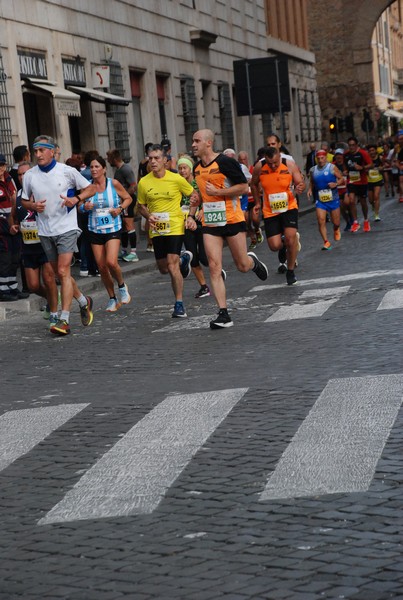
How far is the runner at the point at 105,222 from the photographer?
14914mm

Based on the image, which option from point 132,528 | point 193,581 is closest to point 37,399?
point 132,528

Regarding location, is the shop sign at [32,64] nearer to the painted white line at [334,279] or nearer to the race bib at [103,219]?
the painted white line at [334,279]

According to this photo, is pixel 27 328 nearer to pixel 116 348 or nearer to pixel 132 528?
pixel 116 348

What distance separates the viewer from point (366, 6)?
8106 cm

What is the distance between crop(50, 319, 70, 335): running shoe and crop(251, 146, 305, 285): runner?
425cm

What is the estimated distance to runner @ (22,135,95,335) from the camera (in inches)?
524

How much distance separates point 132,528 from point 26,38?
64.4ft

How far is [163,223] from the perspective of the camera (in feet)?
47.2

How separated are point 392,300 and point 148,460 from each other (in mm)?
6640

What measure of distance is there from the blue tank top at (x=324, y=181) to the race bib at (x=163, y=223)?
8.22 meters

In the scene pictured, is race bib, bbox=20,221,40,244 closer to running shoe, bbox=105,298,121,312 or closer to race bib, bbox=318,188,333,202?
running shoe, bbox=105,298,121,312

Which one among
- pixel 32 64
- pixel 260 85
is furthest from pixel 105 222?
pixel 260 85

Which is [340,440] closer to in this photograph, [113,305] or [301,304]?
[301,304]

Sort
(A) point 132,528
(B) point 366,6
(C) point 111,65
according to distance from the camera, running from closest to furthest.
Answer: (A) point 132,528
(C) point 111,65
(B) point 366,6
